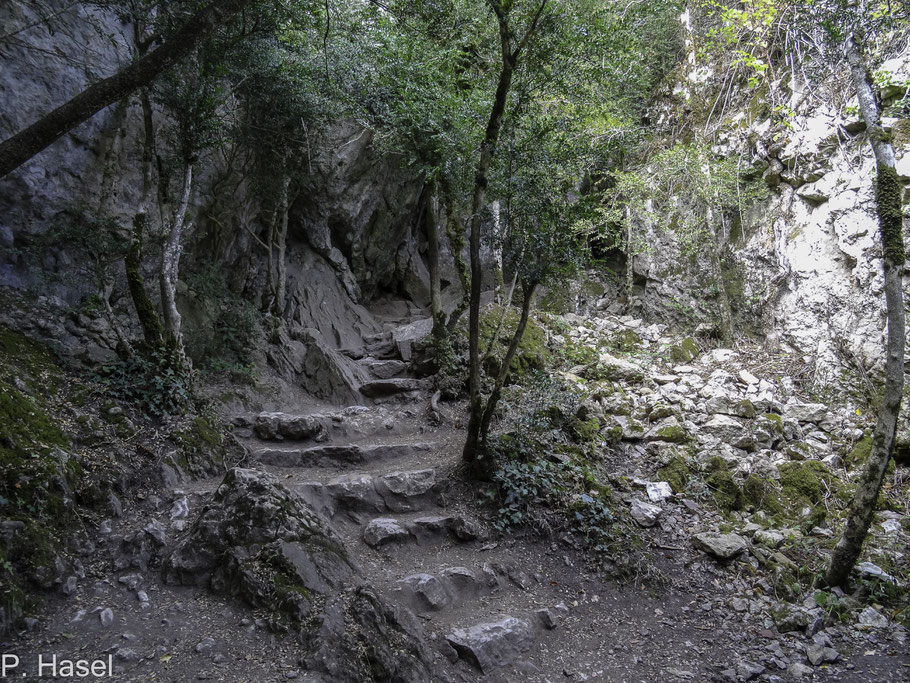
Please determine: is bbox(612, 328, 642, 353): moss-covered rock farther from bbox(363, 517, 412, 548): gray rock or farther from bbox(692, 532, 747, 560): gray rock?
bbox(363, 517, 412, 548): gray rock

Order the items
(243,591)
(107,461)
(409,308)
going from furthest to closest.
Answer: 1. (409,308)
2. (107,461)
3. (243,591)

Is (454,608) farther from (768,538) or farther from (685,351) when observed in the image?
(685,351)

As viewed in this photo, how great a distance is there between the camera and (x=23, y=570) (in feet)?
11.8

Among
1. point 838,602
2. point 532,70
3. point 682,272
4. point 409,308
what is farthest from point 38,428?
point 682,272

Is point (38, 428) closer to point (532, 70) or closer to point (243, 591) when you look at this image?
point (243, 591)

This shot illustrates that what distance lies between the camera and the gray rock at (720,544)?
5.68 metres

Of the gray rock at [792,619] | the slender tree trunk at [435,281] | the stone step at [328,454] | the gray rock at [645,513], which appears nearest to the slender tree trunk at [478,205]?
the stone step at [328,454]

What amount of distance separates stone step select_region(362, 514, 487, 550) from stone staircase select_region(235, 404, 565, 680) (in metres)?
0.01

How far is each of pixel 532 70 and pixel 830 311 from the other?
716 cm

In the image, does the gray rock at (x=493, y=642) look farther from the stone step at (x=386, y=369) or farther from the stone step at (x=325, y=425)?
the stone step at (x=386, y=369)

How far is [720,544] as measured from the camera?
5766mm

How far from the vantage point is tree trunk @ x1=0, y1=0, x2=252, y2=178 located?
3494 mm

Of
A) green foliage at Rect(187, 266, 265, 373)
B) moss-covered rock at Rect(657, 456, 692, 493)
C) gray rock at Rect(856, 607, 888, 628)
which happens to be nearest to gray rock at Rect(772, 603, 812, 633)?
gray rock at Rect(856, 607, 888, 628)

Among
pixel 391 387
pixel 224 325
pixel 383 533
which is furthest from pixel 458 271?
pixel 383 533
